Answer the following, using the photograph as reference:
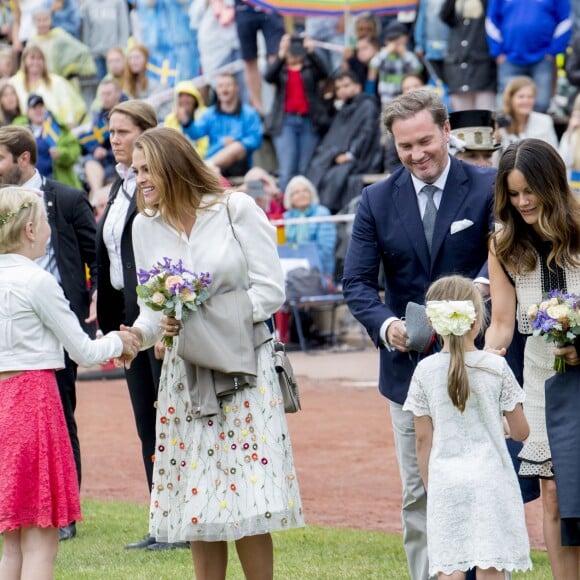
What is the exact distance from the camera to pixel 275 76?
54.3 feet

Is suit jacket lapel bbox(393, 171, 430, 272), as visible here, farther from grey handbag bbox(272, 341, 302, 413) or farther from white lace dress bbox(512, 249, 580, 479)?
grey handbag bbox(272, 341, 302, 413)

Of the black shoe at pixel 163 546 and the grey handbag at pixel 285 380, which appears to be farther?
the black shoe at pixel 163 546

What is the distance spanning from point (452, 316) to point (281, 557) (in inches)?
108

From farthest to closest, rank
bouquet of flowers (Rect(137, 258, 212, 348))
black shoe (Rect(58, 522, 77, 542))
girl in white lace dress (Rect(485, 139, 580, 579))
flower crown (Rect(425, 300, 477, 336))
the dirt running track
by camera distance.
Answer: the dirt running track → black shoe (Rect(58, 522, 77, 542)) → girl in white lace dress (Rect(485, 139, 580, 579)) → bouquet of flowers (Rect(137, 258, 212, 348)) → flower crown (Rect(425, 300, 477, 336))

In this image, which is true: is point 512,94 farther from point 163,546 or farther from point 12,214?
point 12,214

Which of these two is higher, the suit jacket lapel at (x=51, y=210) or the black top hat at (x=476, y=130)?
the black top hat at (x=476, y=130)

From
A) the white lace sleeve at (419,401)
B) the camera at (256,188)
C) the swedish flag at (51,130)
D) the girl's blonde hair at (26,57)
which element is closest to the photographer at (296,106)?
the camera at (256,188)

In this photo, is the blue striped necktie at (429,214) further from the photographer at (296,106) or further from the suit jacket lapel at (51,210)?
the photographer at (296,106)

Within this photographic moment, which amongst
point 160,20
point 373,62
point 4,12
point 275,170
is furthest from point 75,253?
point 4,12

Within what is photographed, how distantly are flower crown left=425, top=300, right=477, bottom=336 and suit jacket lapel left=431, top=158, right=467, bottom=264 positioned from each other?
669mm

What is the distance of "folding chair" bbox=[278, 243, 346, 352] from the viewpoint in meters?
15.2

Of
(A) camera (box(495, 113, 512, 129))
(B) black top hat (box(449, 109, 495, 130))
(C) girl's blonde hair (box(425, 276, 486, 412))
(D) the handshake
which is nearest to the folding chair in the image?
(A) camera (box(495, 113, 512, 129))

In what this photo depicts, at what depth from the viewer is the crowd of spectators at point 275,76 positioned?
1442 centimetres

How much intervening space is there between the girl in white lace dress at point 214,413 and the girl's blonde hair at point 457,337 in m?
0.73
